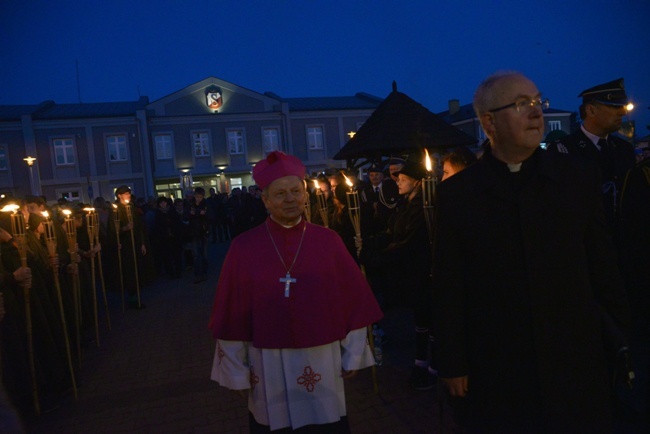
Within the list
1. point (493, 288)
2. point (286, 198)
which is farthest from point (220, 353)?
point (493, 288)

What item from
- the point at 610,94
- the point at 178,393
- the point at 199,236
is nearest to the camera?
the point at 610,94

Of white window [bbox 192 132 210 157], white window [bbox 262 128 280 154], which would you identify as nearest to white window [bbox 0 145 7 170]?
white window [bbox 192 132 210 157]

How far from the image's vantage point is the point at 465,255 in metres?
2.19

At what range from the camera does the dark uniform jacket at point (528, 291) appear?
2033 mm

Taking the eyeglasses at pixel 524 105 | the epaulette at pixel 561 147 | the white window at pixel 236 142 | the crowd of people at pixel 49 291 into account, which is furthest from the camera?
the white window at pixel 236 142

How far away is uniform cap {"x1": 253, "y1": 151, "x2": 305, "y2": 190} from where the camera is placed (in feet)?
9.01

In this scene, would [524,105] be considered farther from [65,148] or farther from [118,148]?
[65,148]

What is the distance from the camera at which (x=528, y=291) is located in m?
2.04

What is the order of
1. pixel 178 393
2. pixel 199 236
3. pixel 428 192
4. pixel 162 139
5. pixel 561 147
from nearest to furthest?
pixel 428 192, pixel 561 147, pixel 178 393, pixel 199 236, pixel 162 139

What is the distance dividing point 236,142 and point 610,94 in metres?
33.4

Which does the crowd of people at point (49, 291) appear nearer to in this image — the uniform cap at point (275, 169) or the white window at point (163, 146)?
the uniform cap at point (275, 169)

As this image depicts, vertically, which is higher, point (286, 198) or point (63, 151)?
point (63, 151)

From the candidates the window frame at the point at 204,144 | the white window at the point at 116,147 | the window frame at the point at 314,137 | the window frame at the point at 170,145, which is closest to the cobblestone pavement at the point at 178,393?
the window frame at the point at 170,145

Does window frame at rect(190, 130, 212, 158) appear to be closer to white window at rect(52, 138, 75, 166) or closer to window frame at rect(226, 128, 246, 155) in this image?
window frame at rect(226, 128, 246, 155)
